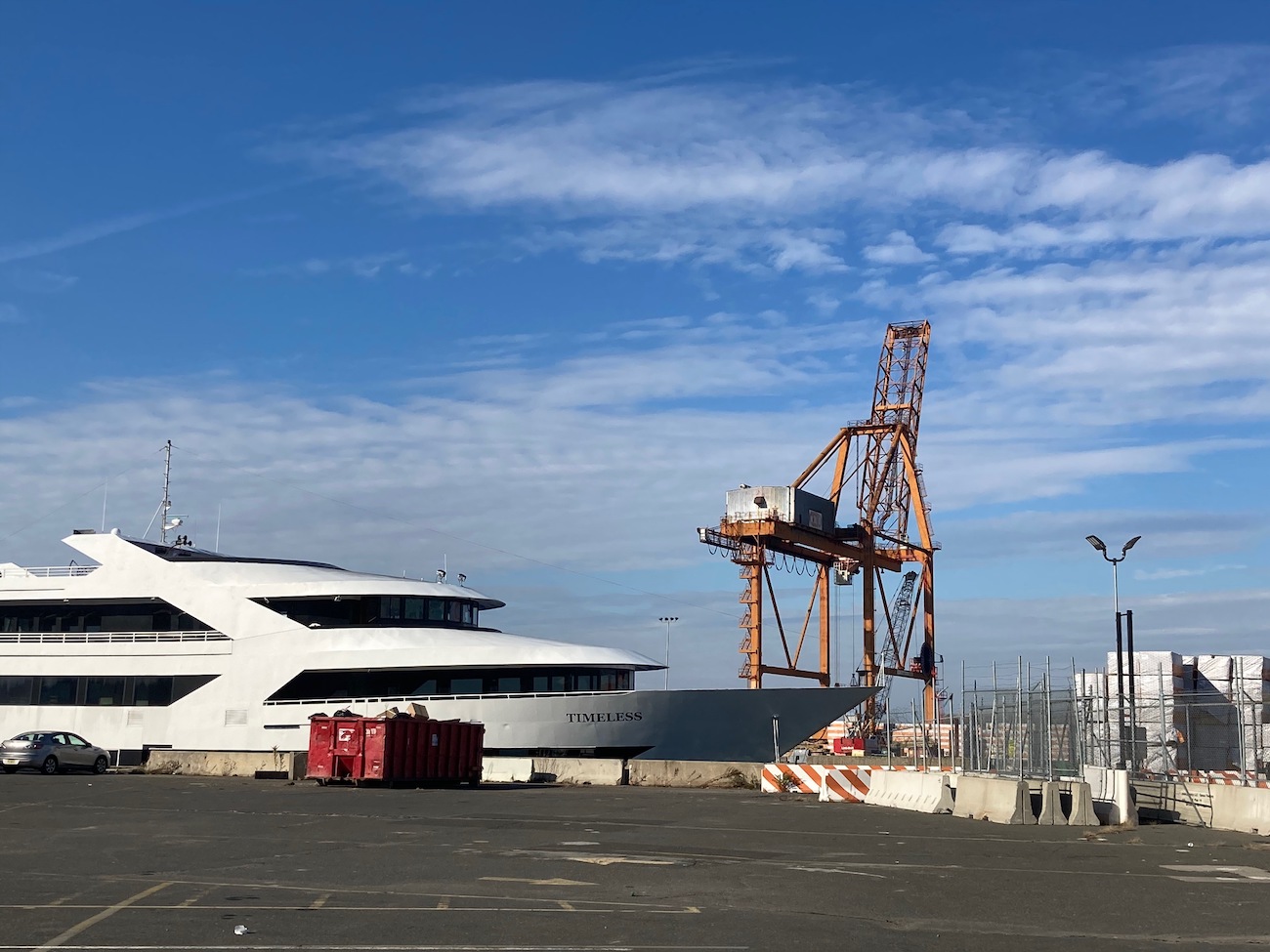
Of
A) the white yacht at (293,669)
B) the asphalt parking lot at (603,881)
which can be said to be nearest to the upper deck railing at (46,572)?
the white yacht at (293,669)

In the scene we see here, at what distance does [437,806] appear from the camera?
21078 mm

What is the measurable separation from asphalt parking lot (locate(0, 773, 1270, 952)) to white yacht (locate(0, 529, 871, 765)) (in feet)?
35.8

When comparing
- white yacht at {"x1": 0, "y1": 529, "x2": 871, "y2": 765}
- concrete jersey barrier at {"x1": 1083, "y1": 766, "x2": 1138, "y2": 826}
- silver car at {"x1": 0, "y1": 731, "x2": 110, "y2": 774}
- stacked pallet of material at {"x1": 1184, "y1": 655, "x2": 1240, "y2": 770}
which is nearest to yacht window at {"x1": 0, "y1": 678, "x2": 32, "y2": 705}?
white yacht at {"x1": 0, "y1": 529, "x2": 871, "y2": 765}

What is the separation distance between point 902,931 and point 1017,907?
1787 millimetres

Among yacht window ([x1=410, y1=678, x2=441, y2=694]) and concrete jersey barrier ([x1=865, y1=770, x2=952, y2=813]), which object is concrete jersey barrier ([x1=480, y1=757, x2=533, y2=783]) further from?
concrete jersey barrier ([x1=865, y1=770, x2=952, y2=813])

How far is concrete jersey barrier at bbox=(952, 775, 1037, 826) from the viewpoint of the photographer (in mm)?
18812

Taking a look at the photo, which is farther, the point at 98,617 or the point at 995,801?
the point at 98,617

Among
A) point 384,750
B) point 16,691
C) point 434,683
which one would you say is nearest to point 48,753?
point 16,691

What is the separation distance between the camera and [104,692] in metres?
34.9

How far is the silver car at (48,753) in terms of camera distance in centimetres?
3105

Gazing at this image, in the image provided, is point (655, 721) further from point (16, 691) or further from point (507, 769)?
point (16, 691)

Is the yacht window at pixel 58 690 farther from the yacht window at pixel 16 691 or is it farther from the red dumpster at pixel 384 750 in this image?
the red dumpster at pixel 384 750

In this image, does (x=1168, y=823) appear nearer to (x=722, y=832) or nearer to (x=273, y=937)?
(x=722, y=832)

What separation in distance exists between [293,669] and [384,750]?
23.4ft
